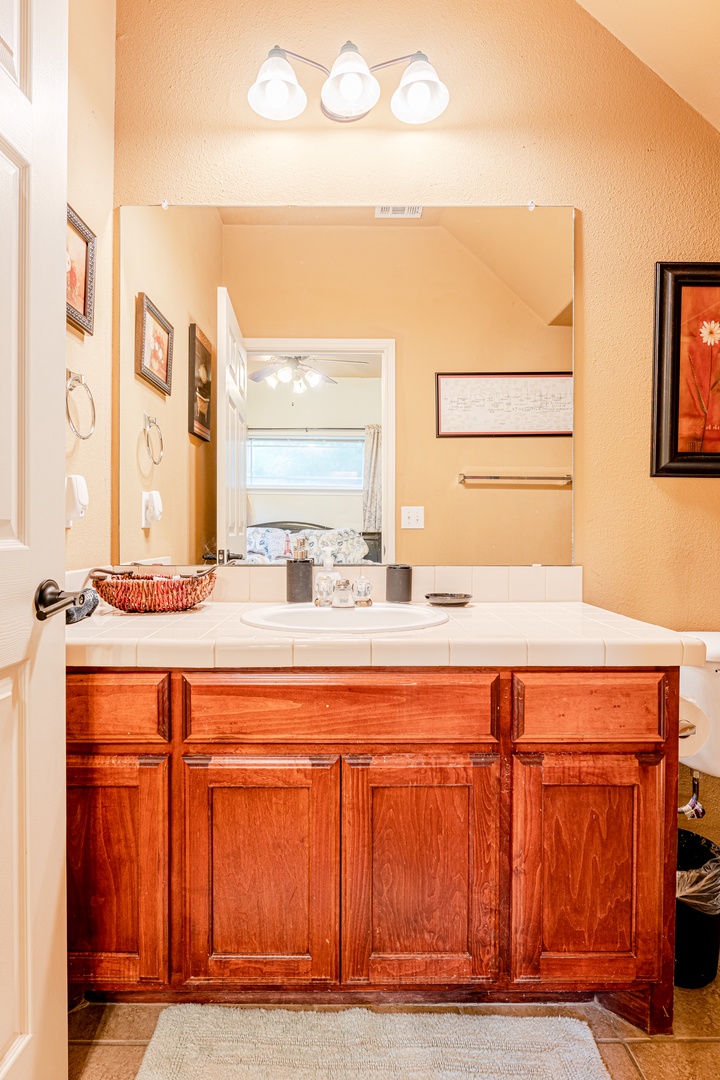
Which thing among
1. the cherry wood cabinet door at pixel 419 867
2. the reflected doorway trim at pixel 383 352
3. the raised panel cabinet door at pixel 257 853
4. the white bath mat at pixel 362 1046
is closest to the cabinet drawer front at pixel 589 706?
the cherry wood cabinet door at pixel 419 867

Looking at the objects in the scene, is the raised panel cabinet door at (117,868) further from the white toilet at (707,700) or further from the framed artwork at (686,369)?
the framed artwork at (686,369)

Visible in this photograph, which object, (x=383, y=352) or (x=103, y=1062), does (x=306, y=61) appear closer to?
(x=383, y=352)

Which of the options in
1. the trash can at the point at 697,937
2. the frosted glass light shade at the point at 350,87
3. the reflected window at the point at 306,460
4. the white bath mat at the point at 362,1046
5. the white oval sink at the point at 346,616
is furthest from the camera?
the reflected window at the point at 306,460

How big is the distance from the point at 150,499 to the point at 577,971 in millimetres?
1608

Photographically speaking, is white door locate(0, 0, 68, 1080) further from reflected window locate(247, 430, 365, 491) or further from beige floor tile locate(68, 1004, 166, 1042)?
reflected window locate(247, 430, 365, 491)

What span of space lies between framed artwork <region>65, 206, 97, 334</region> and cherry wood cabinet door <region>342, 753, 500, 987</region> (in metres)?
1.33

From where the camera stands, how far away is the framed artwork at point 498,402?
1835 mm

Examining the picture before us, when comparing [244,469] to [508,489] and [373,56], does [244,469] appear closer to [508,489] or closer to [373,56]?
[508,489]

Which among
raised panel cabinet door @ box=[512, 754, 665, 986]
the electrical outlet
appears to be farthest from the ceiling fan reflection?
raised panel cabinet door @ box=[512, 754, 665, 986]

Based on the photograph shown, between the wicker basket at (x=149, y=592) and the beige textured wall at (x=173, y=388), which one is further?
the beige textured wall at (x=173, y=388)

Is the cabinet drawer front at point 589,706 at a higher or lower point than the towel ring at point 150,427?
lower

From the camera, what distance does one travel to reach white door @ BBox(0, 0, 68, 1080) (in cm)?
94

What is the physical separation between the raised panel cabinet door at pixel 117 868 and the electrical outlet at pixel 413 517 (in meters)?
0.95

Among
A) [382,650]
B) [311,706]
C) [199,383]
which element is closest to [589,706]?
[382,650]
